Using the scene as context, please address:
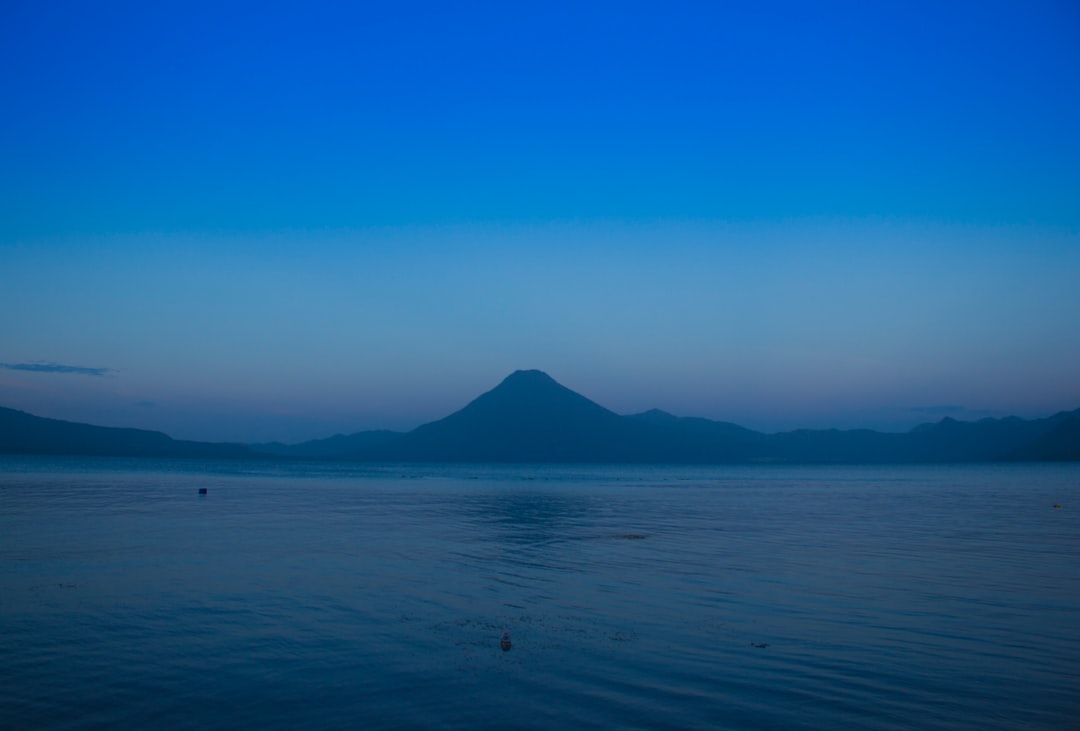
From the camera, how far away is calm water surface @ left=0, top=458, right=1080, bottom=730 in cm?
1368

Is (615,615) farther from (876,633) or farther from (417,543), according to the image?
(417,543)

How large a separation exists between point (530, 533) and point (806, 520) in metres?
23.5

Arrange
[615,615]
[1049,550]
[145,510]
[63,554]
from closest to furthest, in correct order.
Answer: [615,615] → [63,554] → [1049,550] → [145,510]

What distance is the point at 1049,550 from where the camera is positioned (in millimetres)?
36062

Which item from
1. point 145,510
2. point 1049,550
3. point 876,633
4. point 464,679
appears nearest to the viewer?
point 464,679

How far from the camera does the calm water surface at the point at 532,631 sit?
1368 cm

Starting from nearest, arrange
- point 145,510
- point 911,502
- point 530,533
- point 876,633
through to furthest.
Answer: point 876,633 → point 530,533 → point 145,510 → point 911,502

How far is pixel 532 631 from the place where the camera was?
19.0 metres

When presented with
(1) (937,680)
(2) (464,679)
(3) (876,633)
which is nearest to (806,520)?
(3) (876,633)

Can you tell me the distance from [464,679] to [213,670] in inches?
219

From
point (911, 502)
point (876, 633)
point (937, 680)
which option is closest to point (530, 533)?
point (876, 633)

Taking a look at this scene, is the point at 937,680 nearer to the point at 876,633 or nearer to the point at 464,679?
the point at 876,633

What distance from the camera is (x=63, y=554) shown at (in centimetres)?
3044

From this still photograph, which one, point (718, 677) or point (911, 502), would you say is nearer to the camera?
point (718, 677)
